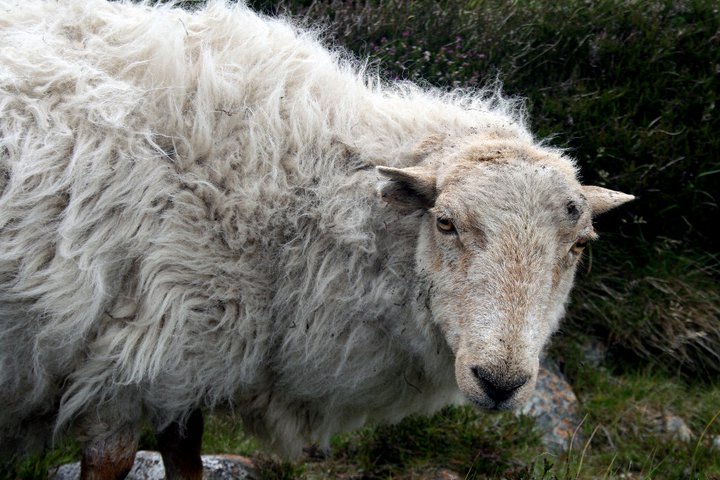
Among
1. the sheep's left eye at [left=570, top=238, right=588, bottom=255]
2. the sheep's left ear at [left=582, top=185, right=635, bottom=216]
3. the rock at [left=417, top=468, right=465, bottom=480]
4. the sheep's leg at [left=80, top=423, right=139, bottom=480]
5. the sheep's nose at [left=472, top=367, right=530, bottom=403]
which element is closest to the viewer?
the sheep's nose at [left=472, top=367, right=530, bottom=403]

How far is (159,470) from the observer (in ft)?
13.9

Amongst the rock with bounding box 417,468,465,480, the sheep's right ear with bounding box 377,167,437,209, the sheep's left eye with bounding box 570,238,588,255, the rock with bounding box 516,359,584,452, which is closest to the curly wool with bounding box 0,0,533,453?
the sheep's right ear with bounding box 377,167,437,209

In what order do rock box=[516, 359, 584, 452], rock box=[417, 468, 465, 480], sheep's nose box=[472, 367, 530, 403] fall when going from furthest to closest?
rock box=[516, 359, 584, 452]
rock box=[417, 468, 465, 480]
sheep's nose box=[472, 367, 530, 403]

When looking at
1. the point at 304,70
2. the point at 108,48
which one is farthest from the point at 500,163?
the point at 108,48

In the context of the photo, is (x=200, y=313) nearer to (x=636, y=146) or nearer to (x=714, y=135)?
(x=636, y=146)

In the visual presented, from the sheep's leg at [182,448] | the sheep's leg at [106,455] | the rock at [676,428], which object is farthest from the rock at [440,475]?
the sheep's leg at [106,455]

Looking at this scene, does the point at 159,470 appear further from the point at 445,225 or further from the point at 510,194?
the point at 510,194

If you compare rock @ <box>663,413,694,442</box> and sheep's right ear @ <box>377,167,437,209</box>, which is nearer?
sheep's right ear @ <box>377,167,437,209</box>

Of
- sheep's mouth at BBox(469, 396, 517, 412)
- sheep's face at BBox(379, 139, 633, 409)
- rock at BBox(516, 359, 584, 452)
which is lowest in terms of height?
rock at BBox(516, 359, 584, 452)

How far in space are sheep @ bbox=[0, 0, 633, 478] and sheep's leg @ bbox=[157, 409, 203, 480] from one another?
21 centimetres

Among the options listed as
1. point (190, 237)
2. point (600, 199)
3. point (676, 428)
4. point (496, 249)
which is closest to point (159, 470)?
point (190, 237)

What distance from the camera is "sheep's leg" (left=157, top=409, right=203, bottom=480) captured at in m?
3.81

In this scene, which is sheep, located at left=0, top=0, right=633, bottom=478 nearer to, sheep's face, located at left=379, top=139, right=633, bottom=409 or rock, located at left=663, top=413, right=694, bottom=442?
sheep's face, located at left=379, top=139, right=633, bottom=409

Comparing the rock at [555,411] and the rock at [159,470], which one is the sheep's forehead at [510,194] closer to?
the rock at [159,470]
